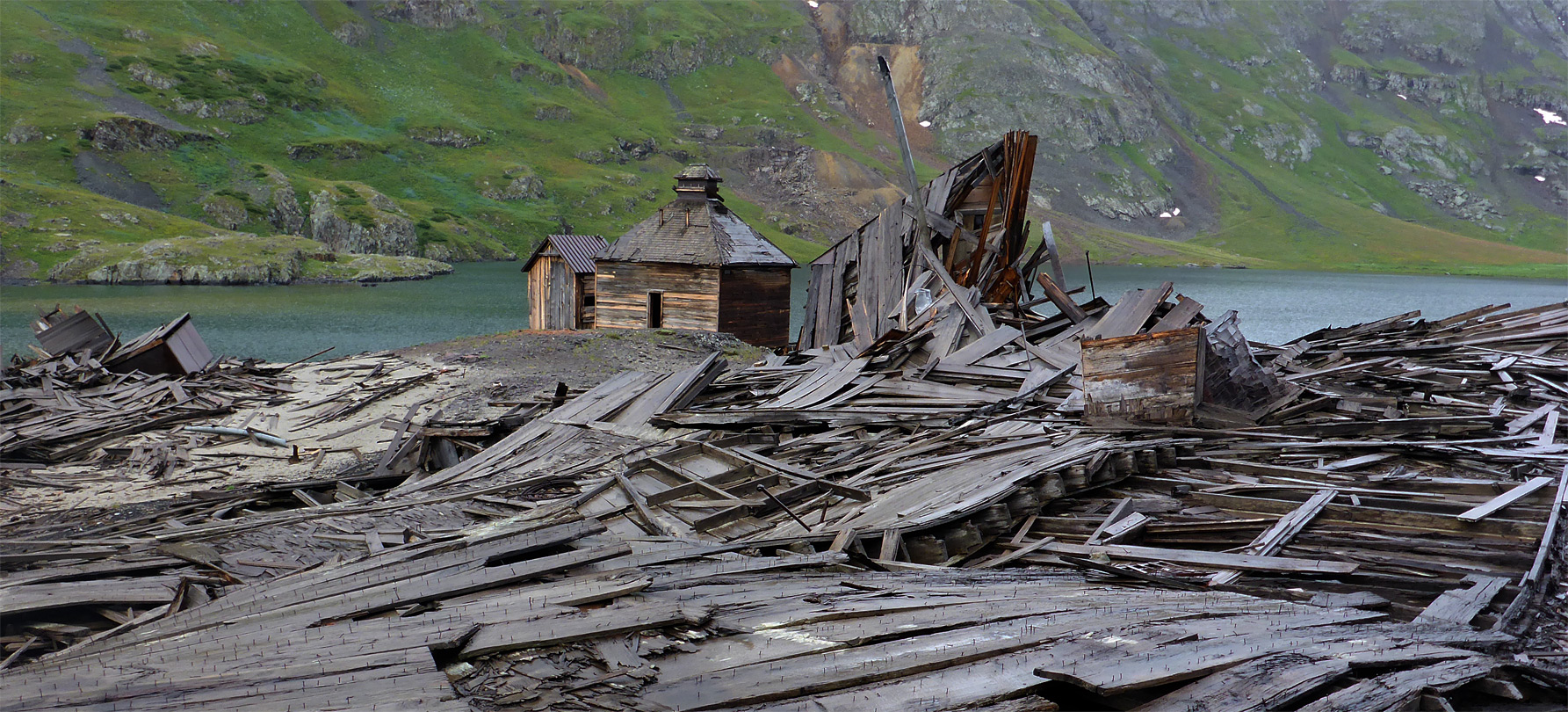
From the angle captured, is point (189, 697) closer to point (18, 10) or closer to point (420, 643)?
point (420, 643)

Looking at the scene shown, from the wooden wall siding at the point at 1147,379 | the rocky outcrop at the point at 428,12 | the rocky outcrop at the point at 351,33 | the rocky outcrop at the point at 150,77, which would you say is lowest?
the wooden wall siding at the point at 1147,379

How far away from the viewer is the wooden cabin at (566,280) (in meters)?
39.7

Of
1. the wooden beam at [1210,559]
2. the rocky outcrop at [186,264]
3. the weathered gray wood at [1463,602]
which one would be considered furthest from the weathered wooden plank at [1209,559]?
the rocky outcrop at [186,264]

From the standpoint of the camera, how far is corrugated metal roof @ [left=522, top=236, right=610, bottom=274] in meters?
39.5

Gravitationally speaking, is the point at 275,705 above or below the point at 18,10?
below

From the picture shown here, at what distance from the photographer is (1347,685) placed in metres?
4.52

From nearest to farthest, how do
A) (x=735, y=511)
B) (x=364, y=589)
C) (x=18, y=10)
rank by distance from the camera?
(x=364, y=589)
(x=735, y=511)
(x=18, y=10)

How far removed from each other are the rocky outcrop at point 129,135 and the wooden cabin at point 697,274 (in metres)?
102

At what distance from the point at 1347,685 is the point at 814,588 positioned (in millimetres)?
3011

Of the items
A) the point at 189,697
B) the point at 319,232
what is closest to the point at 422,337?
the point at 189,697

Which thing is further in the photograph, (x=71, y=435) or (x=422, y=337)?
(x=422, y=337)

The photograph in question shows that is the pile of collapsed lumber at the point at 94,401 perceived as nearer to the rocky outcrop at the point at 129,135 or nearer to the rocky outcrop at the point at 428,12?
the rocky outcrop at the point at 129,135

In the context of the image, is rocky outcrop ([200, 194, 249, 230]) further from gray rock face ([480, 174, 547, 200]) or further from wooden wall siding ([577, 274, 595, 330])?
wooden wall siding ([577, 274, 595, 330])

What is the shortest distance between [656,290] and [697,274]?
2020 millimetres
